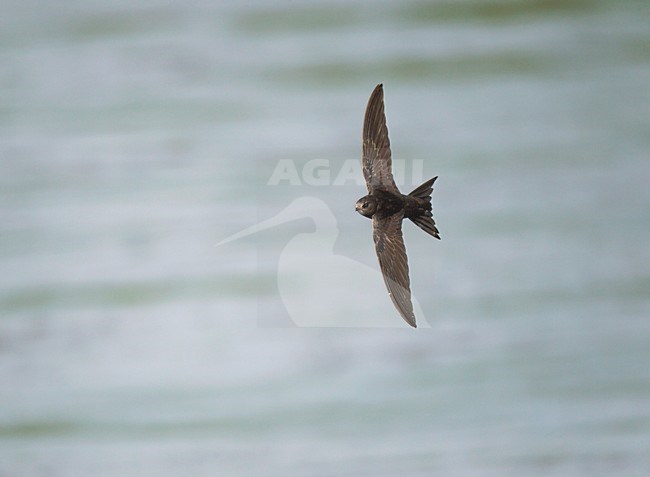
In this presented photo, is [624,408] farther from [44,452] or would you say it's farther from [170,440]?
[44,452]

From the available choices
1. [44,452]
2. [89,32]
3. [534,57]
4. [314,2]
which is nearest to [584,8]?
[534,57]

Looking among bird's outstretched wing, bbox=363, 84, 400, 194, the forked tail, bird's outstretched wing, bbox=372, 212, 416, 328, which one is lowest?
bird's outstretched wing, bbox=372, 212, 416, 328

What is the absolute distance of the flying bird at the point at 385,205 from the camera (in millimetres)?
1036

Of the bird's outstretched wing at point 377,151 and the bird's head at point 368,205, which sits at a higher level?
the bird's outstretched wing at point 377,151

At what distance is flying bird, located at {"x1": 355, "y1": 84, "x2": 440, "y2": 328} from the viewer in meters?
1.04

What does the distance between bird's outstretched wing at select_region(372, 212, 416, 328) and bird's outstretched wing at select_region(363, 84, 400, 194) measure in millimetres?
35

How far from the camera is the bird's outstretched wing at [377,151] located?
3.42ft

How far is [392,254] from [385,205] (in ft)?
0.18

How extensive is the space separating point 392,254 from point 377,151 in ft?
0.37

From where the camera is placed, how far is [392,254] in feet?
3.44

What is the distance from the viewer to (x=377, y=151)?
1.05m

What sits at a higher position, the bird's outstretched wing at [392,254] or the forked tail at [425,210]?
the forked tail at [425,210]

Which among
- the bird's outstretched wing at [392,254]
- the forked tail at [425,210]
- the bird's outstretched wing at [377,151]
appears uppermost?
the bird's outstretched wing at [377,151]

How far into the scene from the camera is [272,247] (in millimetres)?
1276
